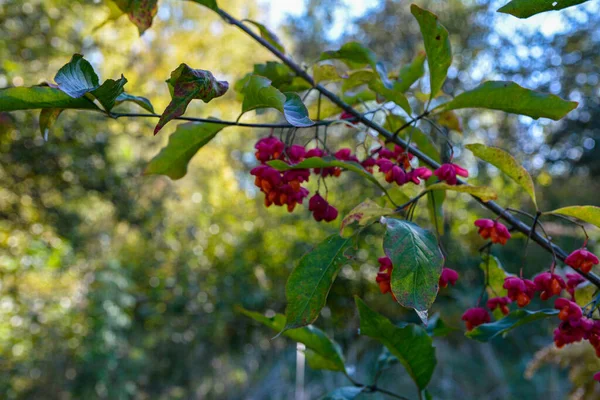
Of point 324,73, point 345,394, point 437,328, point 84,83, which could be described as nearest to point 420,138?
point 324,73

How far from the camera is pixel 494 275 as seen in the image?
852mm

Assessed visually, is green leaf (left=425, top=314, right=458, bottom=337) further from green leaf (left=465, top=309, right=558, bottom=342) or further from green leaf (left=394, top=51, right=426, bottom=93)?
green leaf (left=394, top=51, right=426, bottom=93)

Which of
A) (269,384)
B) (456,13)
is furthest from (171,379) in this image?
(456,13)

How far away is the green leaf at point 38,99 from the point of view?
0.58 metres

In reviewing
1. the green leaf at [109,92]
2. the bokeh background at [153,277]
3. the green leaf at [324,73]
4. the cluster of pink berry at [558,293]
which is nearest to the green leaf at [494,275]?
the cluster of pink berry at [558,293]

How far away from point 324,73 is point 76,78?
37 cm

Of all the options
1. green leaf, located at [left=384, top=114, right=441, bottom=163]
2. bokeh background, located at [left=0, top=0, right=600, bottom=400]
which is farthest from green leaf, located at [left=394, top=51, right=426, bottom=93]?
bokeh background, located at [left=0, top=0, right=600, bottom=400]

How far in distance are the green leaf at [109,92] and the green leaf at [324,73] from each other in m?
0.32

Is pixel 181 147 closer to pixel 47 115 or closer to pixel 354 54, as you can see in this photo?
pixel 47 115

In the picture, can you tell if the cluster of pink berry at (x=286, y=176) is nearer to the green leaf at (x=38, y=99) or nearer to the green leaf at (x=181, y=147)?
the green leaf at (x=181, y=147)

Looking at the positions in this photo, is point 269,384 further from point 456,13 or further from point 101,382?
point 456,13

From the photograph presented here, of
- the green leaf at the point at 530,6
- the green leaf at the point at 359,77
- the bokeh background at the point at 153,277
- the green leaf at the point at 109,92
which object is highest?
the green leaf at the point at 530,6

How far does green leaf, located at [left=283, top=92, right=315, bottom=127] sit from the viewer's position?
556mm

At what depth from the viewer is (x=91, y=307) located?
356 cm
